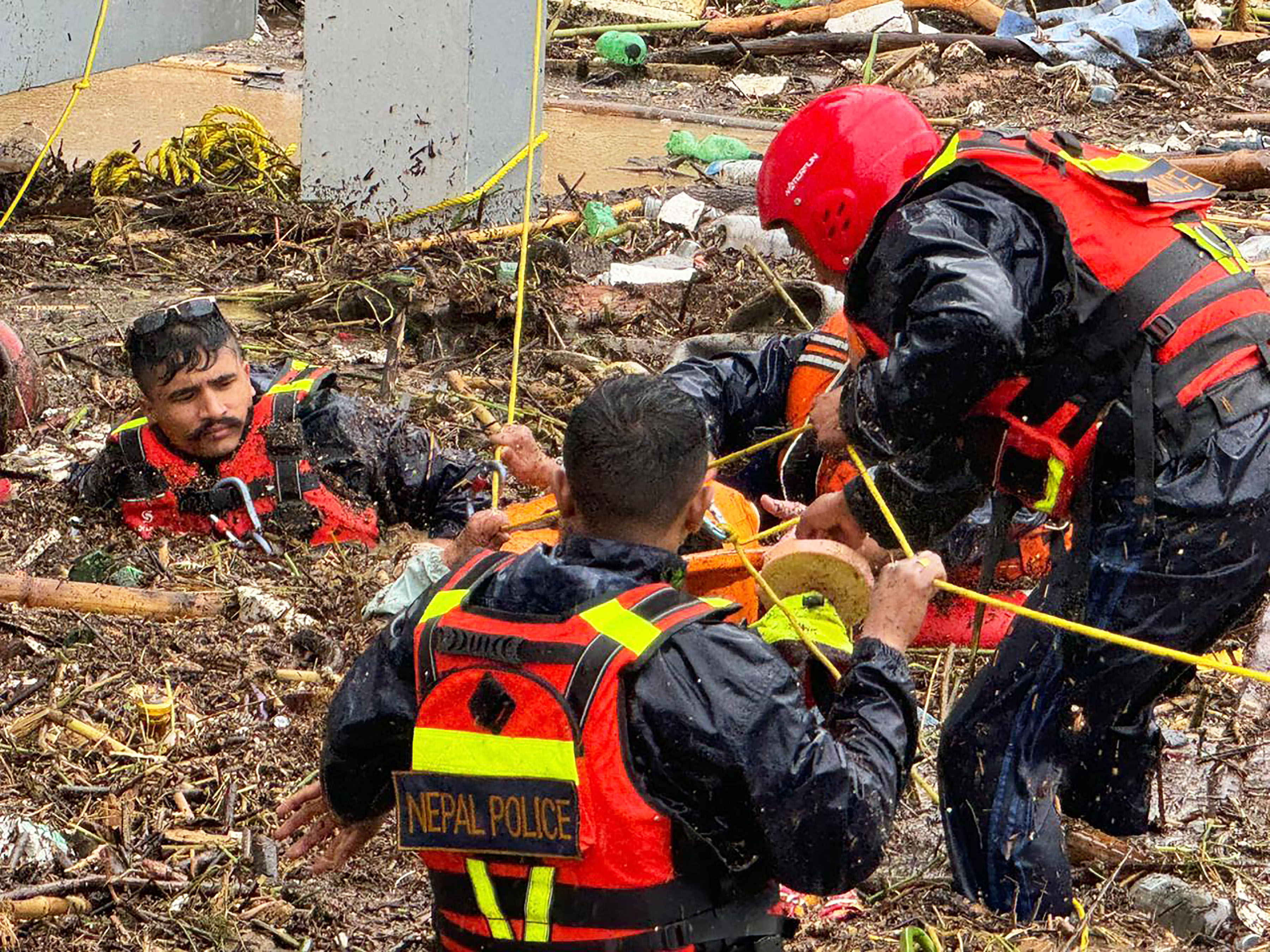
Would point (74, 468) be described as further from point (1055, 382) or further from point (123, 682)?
point (1055, 382)

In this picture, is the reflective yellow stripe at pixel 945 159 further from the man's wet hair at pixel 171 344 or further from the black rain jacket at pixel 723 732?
the man's wet hair at pixel 171 344

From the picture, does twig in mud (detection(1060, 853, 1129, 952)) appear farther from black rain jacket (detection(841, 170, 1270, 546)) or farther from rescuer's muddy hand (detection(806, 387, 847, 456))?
rescuer's muddy hand (detection(806, 387, 847, 456))

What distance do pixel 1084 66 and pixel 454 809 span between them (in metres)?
12.1

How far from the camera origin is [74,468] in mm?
6090

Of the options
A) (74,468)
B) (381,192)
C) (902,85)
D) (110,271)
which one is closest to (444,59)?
(381,192)

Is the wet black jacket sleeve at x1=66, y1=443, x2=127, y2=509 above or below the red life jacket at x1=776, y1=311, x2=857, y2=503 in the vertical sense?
below

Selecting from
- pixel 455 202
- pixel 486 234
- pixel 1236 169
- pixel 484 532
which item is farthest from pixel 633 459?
pixel 1236 169

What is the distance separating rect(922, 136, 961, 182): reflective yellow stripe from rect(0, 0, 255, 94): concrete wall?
8190mm

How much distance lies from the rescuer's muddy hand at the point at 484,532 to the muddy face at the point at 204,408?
6.38 feet

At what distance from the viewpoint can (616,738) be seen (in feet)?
8.18

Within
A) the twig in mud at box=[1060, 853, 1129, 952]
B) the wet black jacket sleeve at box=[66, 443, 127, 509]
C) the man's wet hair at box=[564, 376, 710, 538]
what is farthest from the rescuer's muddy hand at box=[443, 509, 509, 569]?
the wet black jacket sleeve at box=[66, 443, 127, 509]

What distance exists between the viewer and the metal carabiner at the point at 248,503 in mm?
5641

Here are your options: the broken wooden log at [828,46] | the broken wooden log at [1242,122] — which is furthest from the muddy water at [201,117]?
the broken wooden log at [1242,122]

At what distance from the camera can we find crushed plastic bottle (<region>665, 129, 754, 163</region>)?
11398 mm
